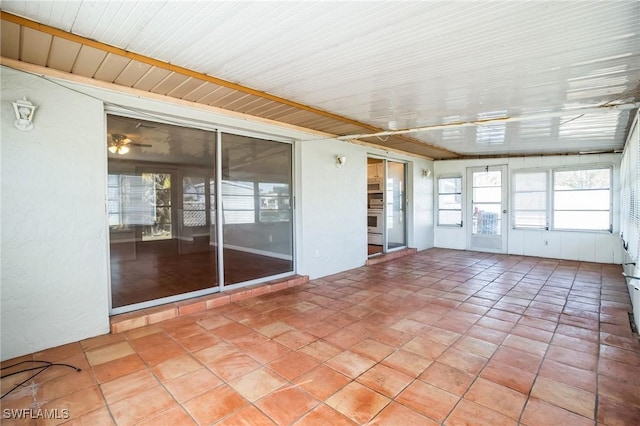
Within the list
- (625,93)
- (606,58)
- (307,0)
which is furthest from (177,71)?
(625,93)

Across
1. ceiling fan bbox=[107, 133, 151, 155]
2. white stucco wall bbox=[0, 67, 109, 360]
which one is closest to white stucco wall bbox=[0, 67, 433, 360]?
white stucco wall bbox=[0, 67, 109, 360]

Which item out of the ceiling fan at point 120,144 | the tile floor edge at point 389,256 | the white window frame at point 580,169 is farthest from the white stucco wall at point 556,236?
the ceiling fan at point 120,144

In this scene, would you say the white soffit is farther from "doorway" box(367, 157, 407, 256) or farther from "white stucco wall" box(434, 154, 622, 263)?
"white stucco wall" box(434, 154, 622, 263)

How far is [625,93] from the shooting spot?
3.09 metres

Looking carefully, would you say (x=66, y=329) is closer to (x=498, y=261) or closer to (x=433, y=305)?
(x=433, y=305)

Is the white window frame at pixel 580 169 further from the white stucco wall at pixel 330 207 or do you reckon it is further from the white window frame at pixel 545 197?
the white stucco wall at pixel 330 207

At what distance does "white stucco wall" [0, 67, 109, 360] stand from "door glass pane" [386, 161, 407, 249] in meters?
5.25

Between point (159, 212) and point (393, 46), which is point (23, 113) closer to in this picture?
point (159, 212)

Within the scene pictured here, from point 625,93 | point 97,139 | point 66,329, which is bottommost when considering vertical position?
point 66,329

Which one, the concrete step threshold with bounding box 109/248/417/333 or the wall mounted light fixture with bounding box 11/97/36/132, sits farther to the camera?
the concrete step threshold with bounding box 109/248/417/333

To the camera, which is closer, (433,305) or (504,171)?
(433,305)

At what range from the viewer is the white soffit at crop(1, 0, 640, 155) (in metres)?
1.82

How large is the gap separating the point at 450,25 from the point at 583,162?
256 inches

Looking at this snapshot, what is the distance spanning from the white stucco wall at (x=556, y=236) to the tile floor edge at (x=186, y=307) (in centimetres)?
553
